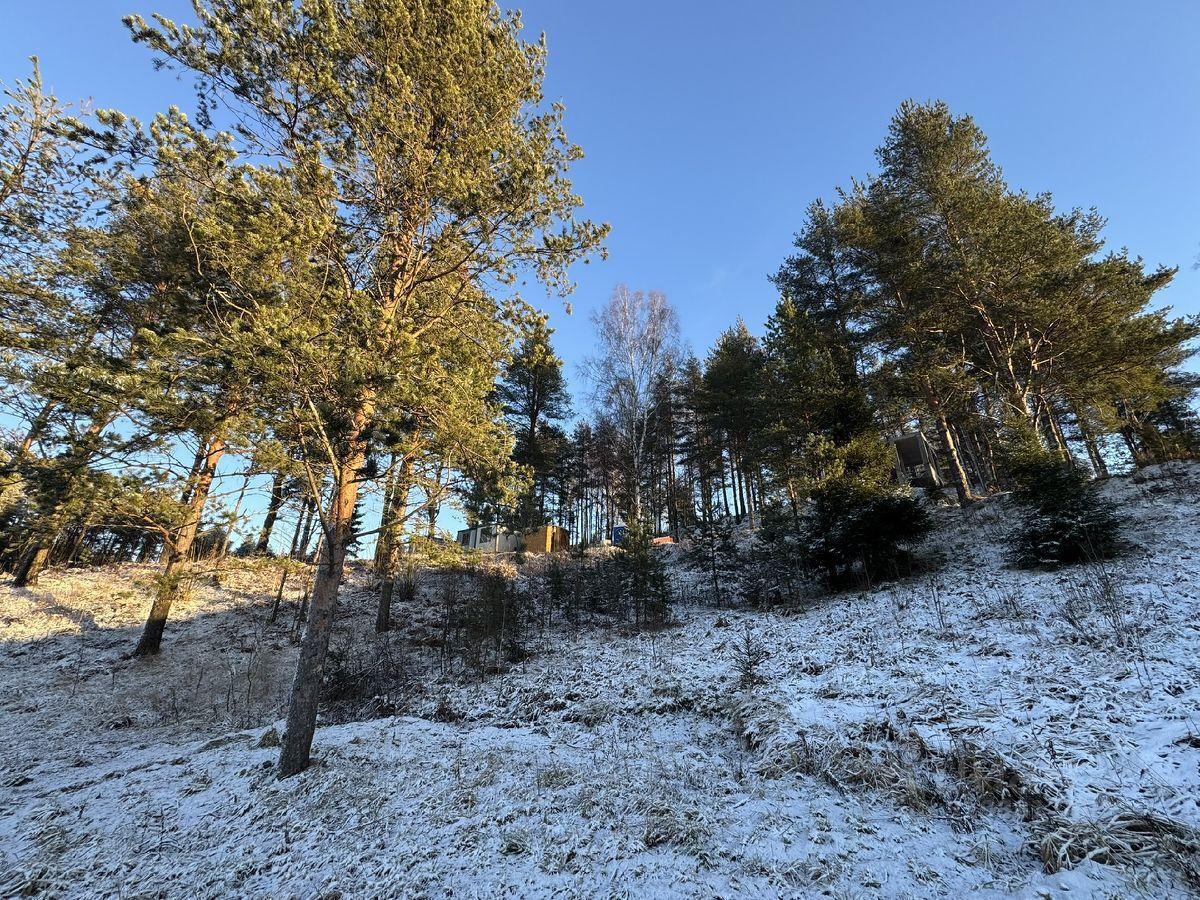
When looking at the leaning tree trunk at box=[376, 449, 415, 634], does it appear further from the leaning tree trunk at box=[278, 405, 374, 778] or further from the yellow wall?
the yellow wall

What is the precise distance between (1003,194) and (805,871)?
913 inches

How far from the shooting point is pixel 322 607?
638 centimetres

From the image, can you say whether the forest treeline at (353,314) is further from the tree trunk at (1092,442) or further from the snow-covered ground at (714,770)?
the tree trunk at (1092,442)

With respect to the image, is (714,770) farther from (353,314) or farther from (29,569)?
(29,569)

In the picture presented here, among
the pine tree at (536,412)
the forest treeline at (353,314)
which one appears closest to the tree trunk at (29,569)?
the forest treeline at (353,314)

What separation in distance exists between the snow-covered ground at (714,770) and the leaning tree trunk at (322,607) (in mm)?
441

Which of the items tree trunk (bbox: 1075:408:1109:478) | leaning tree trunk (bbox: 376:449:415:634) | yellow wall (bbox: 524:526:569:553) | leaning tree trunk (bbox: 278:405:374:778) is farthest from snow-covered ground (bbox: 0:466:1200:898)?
yellow wall (bbox: 524:526:569:553)

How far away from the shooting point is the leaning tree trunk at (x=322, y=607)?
599 cm

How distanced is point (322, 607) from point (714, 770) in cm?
540

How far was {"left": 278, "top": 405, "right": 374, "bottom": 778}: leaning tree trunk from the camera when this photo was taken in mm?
5992

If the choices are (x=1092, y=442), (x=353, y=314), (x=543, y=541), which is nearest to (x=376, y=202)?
(x=353, y=314)

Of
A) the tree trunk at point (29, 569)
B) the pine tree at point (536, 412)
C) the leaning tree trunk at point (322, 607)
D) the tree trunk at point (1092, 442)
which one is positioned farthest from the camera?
the pine tree at point (536, 412)

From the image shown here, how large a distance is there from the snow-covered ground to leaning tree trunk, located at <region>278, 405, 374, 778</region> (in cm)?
44

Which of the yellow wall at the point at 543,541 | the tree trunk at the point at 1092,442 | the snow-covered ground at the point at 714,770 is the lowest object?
the snow-covered ground at the point at 714,770
